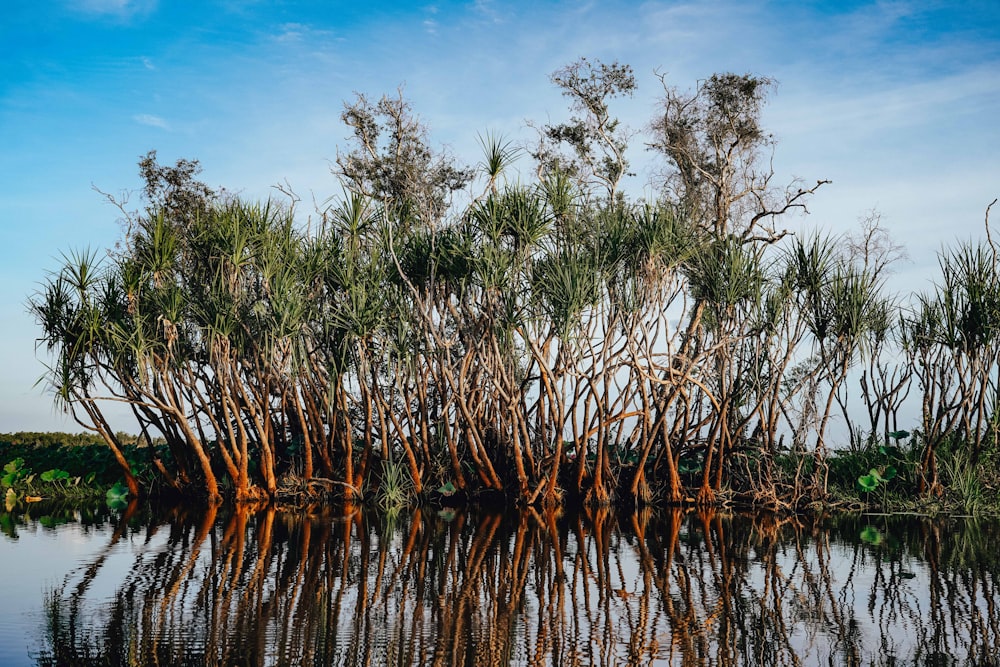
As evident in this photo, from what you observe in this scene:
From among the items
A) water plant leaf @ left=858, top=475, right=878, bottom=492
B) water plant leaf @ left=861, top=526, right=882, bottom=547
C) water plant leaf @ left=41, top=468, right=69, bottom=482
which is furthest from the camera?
water plant leaf @ left=41, top=468, right=69, bottom=482

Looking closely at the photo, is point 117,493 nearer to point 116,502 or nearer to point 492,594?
point 116,502

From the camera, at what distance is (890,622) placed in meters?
5.98

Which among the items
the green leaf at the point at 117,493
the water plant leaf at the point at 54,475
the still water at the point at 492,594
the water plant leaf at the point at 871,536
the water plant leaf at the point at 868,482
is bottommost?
the still water at the point at 492,594

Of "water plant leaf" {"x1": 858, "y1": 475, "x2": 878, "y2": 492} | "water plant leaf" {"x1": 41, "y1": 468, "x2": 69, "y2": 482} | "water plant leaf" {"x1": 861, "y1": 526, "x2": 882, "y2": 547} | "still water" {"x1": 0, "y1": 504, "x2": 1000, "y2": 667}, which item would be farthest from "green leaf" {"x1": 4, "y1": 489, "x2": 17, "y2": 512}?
"water plant leaf" {"x1": 858, "y1": 475, "x2": 878, "y2": 492}

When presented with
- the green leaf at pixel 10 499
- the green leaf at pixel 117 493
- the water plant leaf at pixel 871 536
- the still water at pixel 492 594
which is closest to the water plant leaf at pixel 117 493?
the green leaf at pixel 117 493

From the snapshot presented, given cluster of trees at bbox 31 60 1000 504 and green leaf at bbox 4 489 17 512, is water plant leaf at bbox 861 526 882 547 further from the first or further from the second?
green leaf at bbox 4 489 17 512

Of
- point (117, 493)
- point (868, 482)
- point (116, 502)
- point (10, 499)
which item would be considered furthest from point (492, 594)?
point (10, 499)

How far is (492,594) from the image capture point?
656 centimetres

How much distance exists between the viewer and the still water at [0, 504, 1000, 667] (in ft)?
16.6

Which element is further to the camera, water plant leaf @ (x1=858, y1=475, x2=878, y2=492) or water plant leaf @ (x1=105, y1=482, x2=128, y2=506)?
water plant leaf @ (x1=105, y1=482, x2=128, y2=506)

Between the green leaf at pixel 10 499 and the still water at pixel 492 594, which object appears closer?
the still water at pixel 492 594

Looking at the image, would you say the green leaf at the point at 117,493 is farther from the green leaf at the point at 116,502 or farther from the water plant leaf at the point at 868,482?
the water plant leaf at the point at 868,482

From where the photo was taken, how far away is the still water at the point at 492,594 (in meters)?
5.05

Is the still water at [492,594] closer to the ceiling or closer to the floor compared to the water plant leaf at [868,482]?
closer to the floor
